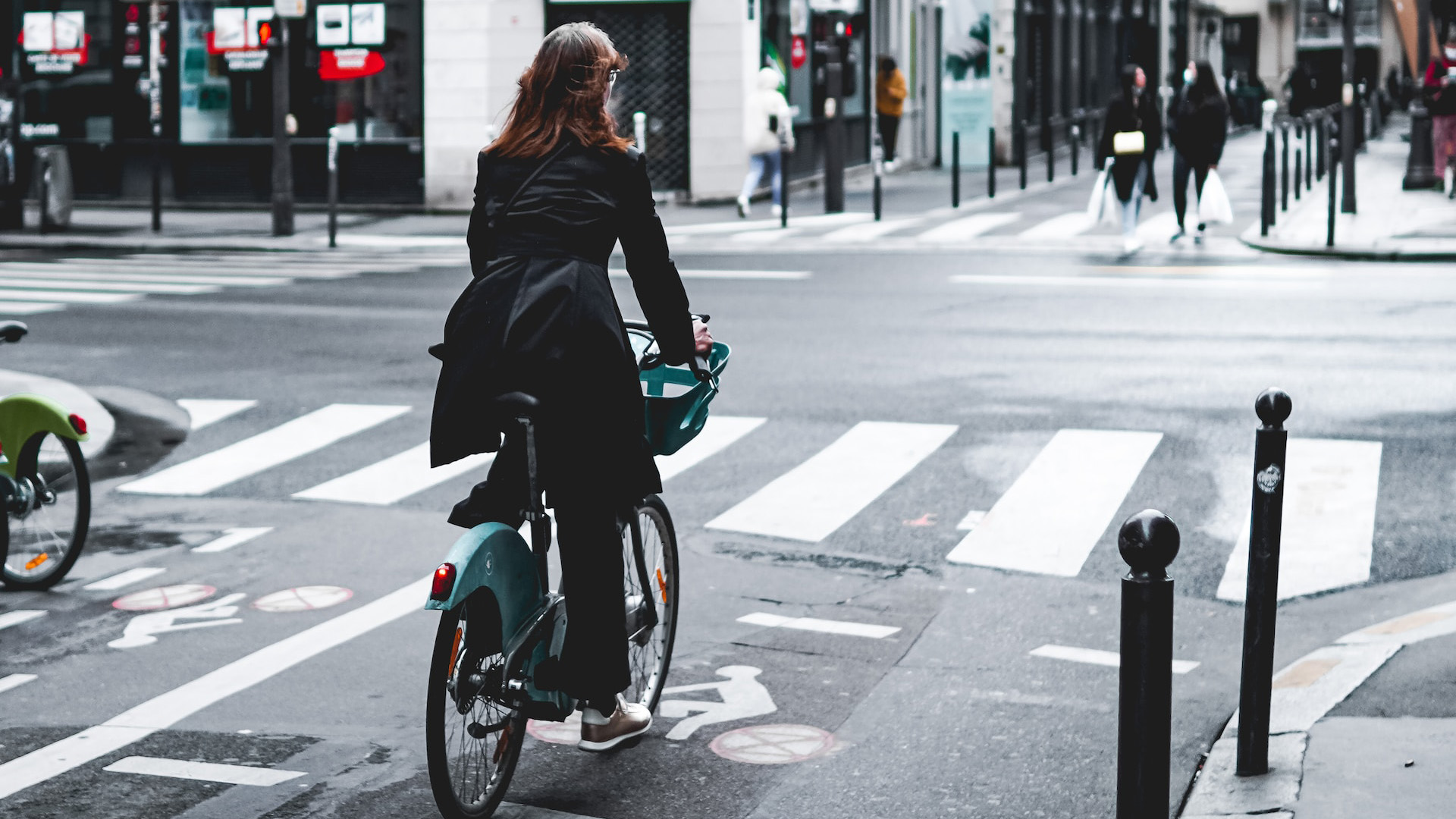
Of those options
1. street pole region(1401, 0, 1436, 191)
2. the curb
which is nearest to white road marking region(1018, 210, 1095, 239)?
street pole region(1401, 0, 1436, 191)

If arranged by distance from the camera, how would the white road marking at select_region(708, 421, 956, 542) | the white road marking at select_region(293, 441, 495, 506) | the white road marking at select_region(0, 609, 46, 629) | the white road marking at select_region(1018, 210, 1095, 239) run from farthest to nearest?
the white road marking at select_region(1018, 210, 1095, 239) < the white road marking at select_region(293, 441, 495, 506) < the white road marking at select_region(708, 421, 956, 542) < the white road marking at select_region(0, 609, 46, 629)

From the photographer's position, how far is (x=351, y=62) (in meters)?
26.1

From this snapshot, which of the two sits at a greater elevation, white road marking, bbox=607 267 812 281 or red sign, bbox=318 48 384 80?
red sign, bbox=318 48 384 80

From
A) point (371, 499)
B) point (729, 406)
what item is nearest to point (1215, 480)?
point (729, 406)

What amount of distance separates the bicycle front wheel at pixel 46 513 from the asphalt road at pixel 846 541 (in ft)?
0.41

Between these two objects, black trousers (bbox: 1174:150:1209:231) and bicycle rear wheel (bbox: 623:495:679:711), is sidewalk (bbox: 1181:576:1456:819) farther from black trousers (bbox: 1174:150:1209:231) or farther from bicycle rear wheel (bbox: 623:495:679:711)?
black trousers (bbox: 1174:150:1209:231)

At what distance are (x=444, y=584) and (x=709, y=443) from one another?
5.53m

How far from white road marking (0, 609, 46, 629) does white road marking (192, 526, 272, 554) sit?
98 cm

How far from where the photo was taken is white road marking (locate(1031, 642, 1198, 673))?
5871 mm

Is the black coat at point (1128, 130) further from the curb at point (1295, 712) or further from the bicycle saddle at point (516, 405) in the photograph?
the bicycle saddle at point (516, 405)

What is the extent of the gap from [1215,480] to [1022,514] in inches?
43.1

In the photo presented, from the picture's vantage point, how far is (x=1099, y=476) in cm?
859

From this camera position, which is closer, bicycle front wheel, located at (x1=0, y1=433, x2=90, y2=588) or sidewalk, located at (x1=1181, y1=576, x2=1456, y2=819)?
sidewalk, located at (x1=1181, y1=576, x2=1456, y2=819)

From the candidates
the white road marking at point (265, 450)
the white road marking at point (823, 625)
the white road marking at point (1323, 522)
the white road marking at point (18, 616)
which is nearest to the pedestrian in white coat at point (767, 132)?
the white road marking at point (265, 450)
